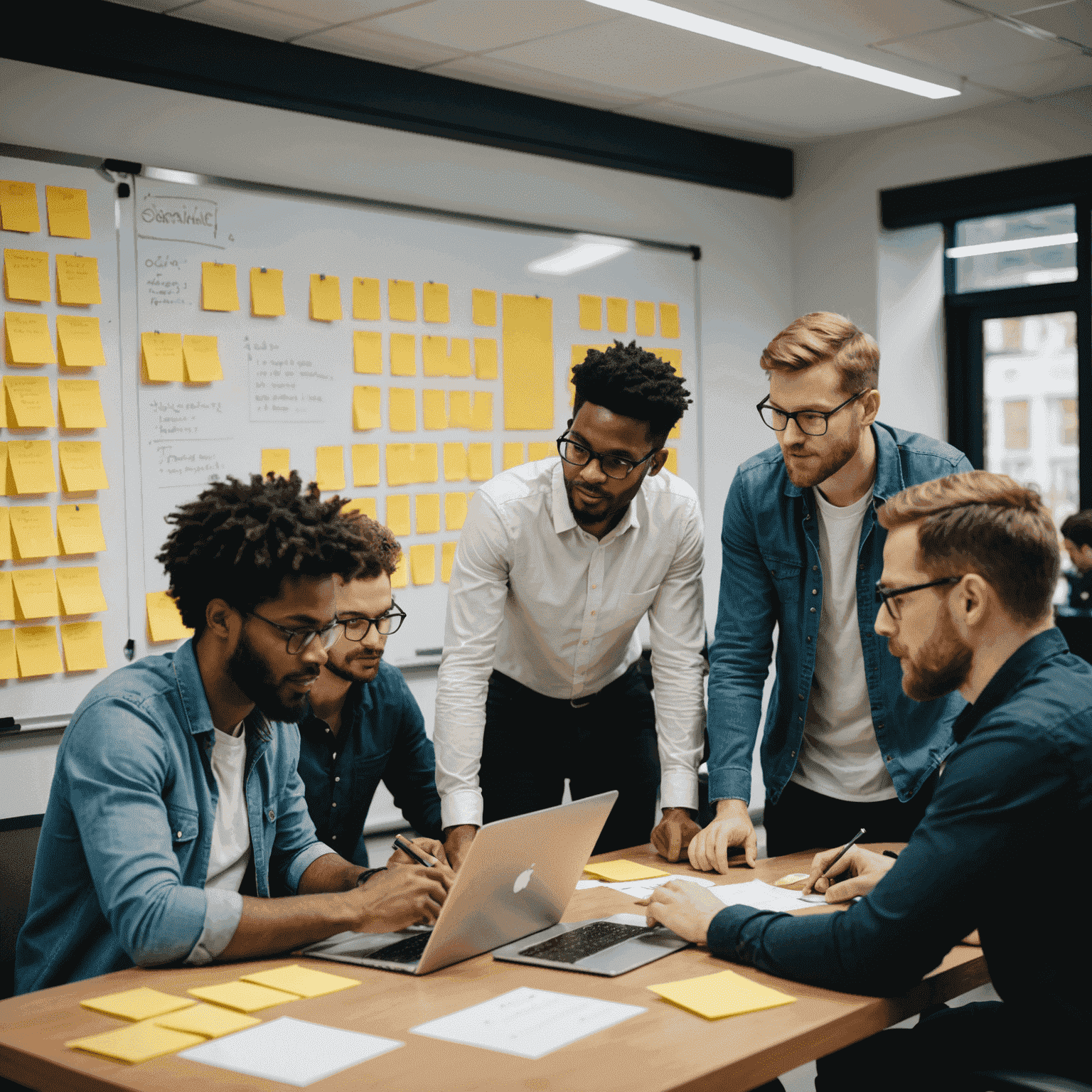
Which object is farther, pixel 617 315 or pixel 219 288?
pixel 617 315

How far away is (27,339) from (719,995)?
2530 millimetres

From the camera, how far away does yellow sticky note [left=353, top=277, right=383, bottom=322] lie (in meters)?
3.91

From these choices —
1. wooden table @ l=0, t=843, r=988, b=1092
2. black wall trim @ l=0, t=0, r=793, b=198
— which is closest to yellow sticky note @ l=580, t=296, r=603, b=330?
black wall trim @ l=0, t=0, r=793, b=198

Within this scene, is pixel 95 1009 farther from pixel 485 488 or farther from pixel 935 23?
pixel 935 23

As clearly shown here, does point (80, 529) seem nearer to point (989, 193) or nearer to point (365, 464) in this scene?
point (365, 464)

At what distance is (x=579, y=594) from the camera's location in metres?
2.54

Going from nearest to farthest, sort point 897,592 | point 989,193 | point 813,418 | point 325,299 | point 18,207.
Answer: point 897,592 → point 813,418 → point 18,207 → point 325,299 → point 989,193

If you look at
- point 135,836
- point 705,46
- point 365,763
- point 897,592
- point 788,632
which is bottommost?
point 365,763

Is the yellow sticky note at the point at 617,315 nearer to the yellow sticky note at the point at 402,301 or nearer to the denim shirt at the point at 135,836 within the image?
the yellow sticky note at the point at 402,301

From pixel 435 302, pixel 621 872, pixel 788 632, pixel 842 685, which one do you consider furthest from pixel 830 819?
pixel 435 302

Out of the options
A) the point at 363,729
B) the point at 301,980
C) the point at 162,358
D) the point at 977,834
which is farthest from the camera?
the point at 162,358

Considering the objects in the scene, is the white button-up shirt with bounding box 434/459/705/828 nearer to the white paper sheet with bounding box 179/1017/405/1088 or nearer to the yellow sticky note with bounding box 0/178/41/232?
the white paper sheet with bounding box 179/1017/405/1088

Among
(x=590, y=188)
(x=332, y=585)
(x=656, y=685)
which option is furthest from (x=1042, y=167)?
(x=332, y=585)

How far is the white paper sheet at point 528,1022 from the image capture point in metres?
1.35
